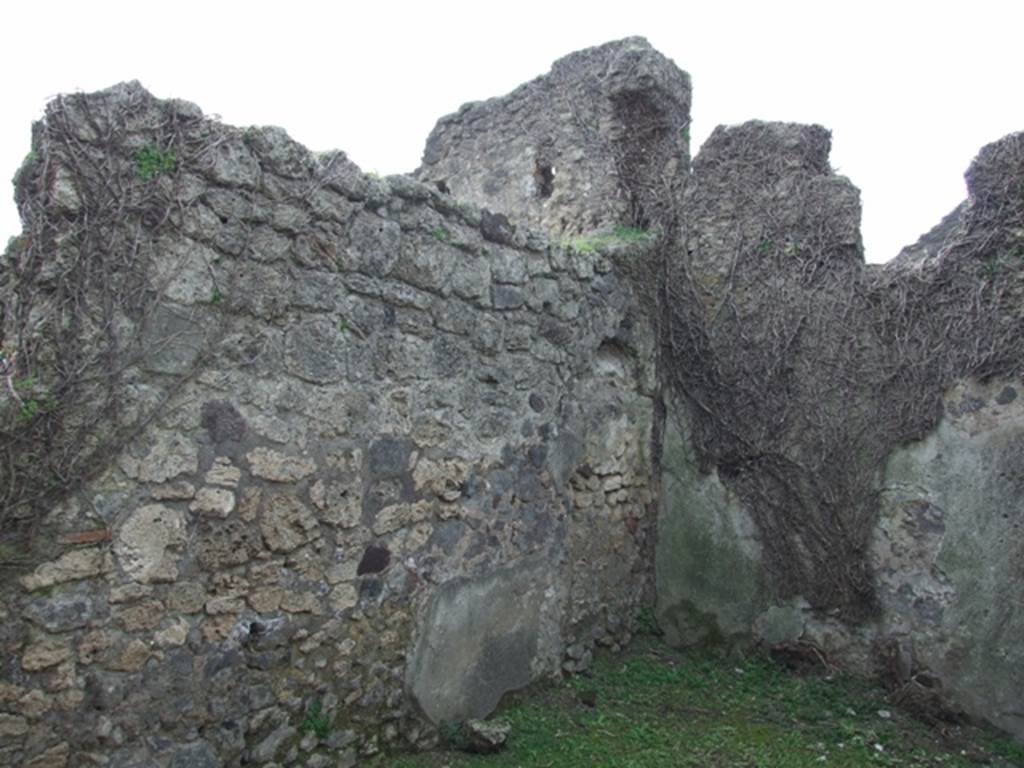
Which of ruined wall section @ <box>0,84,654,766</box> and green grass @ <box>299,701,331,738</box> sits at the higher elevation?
ruined wall section @ <box>0,84,654,766</box>

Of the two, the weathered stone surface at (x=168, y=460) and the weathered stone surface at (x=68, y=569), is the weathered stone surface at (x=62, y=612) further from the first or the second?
the weathered stone surface at (x=168, y=460)

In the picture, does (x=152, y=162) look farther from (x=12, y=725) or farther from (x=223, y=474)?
(x=12, y=725)

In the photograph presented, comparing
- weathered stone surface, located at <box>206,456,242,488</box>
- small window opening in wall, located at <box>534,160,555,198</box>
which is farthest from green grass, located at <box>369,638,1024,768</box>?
small window opening in wall, located at <box>534,160,555,198</box>

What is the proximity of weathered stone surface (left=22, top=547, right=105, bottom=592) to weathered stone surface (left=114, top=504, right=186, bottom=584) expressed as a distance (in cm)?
7

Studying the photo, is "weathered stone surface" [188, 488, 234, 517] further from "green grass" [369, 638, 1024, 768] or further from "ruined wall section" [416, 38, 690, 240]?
"ruined wall section" [416, 38, 690, 240]

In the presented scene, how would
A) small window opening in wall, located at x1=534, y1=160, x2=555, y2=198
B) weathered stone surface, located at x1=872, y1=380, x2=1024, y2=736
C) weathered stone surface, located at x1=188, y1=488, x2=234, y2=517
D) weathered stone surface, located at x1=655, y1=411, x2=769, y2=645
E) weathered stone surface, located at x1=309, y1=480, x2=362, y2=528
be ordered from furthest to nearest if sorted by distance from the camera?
small window opening in wall, located at x1=534, y1=160, x2=555, y2=198 < weathered stone surface, located at x1=655, y1=411, x2=769, y2=645 < weathered stone surface, located at x1=872, y1=380, x2=1024, y2=736 < weathered stone surface, located at x1=309, y1=480, x2=362, y2=528 < weathered stone surface, located at x1=188, y1=488, x2=234, y2=517

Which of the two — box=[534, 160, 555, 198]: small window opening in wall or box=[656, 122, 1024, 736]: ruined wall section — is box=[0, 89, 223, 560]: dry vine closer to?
box=[656, 122, 1024, 736]: ruined wall section

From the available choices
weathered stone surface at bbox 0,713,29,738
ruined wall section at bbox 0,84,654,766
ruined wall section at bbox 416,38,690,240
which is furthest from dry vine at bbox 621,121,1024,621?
weathered stone surface at bbox 0,713,29,738

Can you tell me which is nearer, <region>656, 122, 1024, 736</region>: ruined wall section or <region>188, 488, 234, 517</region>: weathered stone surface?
<region>188, 488, 234, 517</region>: weathered stone surface

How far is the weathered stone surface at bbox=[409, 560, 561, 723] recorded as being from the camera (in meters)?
4.04

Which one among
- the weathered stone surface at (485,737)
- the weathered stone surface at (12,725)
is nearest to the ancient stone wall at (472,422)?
the weathered stone surface at (12,725)

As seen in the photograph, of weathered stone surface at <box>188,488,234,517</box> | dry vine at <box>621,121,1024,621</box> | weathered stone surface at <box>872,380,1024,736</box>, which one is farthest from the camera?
dry vine at <box>621,121,1024,621</box>

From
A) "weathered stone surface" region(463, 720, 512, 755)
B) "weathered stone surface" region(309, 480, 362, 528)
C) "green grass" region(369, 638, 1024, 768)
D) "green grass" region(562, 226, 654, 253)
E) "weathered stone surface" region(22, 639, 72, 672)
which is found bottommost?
"green grass" region(369, 638, 1024, 768)

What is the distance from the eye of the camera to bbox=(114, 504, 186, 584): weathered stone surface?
2885 millimetres
